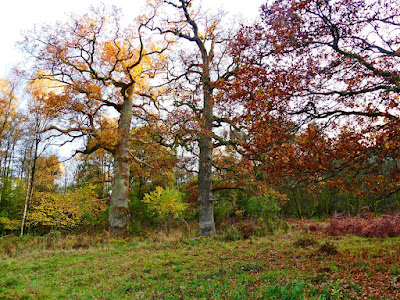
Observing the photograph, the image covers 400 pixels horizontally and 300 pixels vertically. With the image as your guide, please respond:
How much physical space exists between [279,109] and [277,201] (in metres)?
11.0

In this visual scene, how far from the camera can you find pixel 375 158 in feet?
15.8

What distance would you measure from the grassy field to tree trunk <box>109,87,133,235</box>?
4.64 metres

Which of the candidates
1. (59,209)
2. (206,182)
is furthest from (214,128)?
(59,209)

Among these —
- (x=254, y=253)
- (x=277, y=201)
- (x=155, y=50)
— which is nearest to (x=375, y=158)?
(x=254, y=253)

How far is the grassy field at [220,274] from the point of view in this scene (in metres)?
4.23

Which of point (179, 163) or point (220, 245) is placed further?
point (179, 163)

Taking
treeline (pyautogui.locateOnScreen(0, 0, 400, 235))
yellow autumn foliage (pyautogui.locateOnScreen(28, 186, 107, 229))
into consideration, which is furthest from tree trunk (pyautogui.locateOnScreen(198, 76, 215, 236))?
yellow autumn foliage (pyautogui.locateOnScreen(28, 186, 107, 229))

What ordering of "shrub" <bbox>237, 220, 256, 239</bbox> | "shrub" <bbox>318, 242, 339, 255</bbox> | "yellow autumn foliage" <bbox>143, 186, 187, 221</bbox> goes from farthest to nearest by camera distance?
"yellow autumn foliage" <bbox>143, 186, 187, 221</bbox> → "shrub" <bbox>237, 220, 256, 239</bbox> → "shrub" <bbox>318, 242, 339, 255</bbox>

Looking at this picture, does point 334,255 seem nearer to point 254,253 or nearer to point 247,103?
point 254,253

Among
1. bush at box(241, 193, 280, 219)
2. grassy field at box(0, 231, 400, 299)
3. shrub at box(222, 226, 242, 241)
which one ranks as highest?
bush at box(241, 193, 280, 219)

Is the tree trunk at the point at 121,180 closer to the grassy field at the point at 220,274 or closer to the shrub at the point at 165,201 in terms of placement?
the shrub at the point at 165,201

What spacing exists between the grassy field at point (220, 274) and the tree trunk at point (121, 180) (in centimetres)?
464

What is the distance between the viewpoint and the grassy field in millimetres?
4227

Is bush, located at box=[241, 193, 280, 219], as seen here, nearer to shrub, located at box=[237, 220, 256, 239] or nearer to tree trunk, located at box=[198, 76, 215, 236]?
shrub, located at box=[237, 220, 256, 239]
